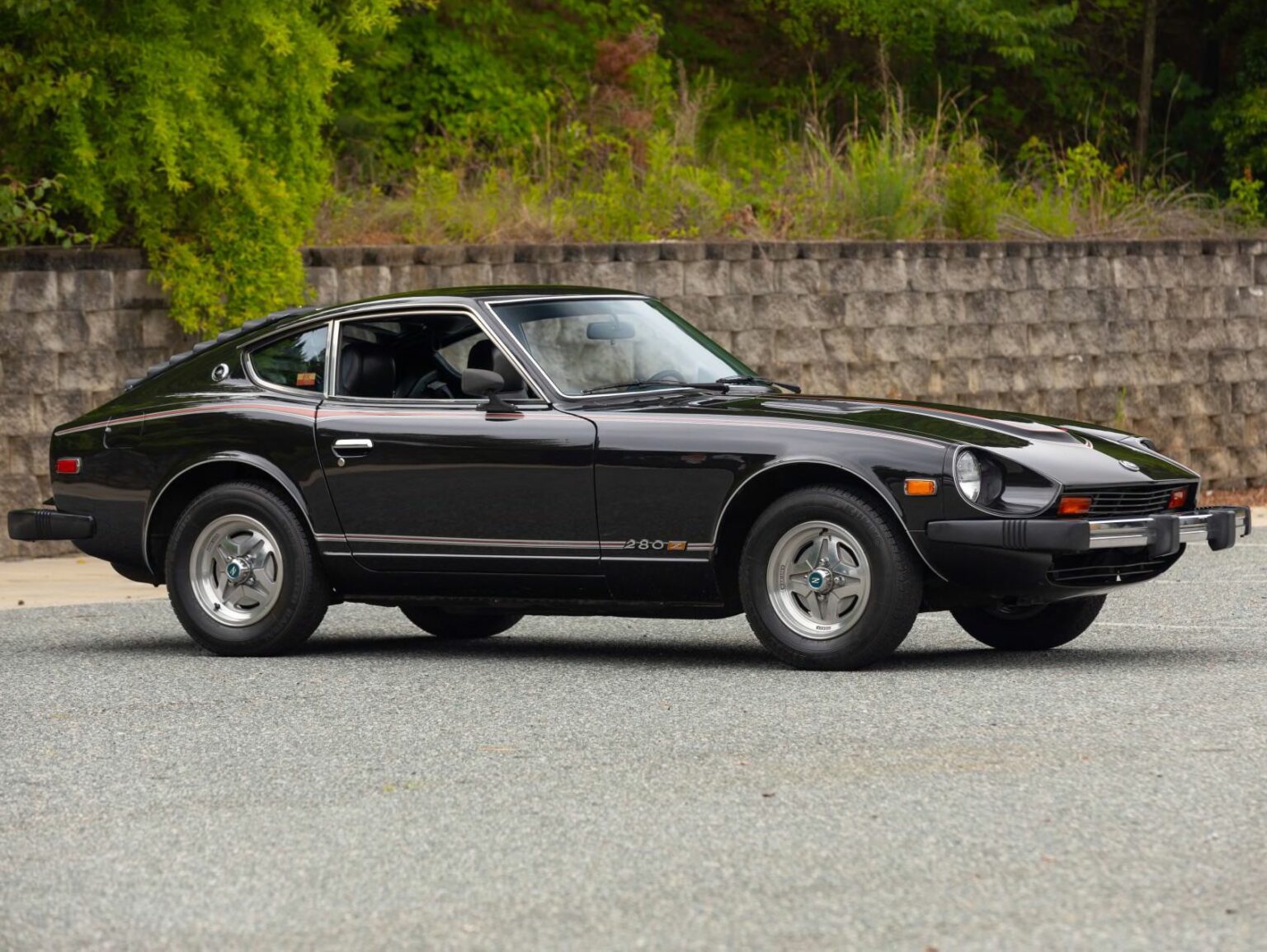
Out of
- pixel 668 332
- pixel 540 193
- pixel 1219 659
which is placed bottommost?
pixel 1219 659

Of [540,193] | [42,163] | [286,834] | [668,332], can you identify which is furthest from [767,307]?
[286,834]

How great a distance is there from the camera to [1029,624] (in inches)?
375

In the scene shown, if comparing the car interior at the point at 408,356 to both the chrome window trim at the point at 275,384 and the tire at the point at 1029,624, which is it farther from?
the tire at the point at 1029,624

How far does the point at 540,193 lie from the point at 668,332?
9.37 metres

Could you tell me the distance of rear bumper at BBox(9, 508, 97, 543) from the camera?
10078mm

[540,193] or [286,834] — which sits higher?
[540,193]

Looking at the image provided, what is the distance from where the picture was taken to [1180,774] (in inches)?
254

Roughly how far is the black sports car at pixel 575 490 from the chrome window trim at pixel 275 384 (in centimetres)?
1

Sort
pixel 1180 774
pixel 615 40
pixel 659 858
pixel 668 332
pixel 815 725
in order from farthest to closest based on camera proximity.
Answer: pixel 615 40 < pixel 668 332 < pixel 815 725 < pixel 1180 774 < pixel 659 858

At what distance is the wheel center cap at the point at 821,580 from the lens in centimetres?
844

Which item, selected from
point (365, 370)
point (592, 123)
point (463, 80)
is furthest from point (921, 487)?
point (463, 80)

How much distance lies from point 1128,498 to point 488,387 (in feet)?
8.55

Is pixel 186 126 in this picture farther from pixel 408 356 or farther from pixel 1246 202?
pixel 1246 202

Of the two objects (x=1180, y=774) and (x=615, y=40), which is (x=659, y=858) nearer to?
(x=1180, y=774)
